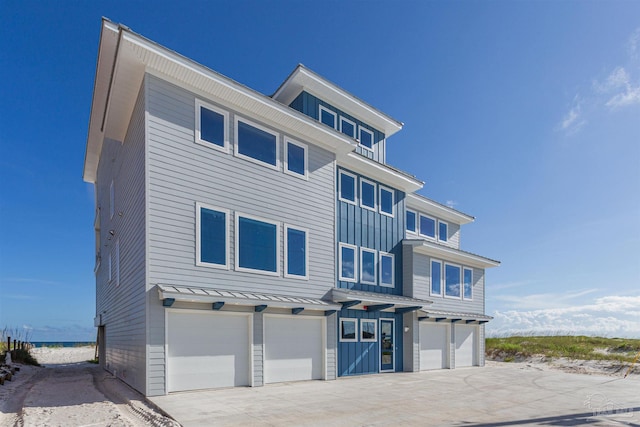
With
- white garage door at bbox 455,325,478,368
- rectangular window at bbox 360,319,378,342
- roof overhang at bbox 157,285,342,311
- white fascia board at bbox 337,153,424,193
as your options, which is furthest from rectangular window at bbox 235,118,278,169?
white garage door at bbox 455,325,478,368

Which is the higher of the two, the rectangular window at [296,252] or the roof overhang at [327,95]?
the roof overhang at [327,95]

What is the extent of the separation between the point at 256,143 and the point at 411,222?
968 cm

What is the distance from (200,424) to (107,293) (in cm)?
1055

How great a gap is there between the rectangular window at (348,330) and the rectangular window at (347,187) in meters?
4.14

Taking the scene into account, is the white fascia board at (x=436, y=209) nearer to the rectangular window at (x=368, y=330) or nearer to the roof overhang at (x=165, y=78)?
the roof overhang at (x=165, y=78)

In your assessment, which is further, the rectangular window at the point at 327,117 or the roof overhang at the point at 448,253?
the roof overhang at the point at 448,253

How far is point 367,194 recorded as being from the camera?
15.0 m

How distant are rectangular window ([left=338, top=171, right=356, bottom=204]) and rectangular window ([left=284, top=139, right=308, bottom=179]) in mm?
2089

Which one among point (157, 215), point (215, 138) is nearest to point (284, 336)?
point (157, 215)

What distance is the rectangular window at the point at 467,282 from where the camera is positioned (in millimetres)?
18953

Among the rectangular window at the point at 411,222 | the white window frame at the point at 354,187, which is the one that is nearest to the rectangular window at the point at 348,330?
the white window frame at the point at 354,187

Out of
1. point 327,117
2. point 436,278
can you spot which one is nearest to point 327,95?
point 327,117

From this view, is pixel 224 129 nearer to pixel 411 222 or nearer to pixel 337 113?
pixel 337 113

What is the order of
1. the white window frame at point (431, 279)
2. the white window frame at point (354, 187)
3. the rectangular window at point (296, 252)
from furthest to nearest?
1. the white window frame at point (431, 279)
2. the white window frame at point (354, 187)
3. the rectangular window at point (296, 252)
